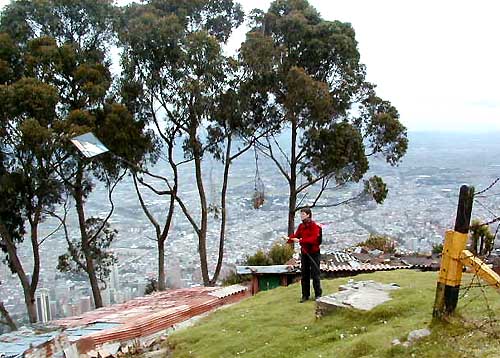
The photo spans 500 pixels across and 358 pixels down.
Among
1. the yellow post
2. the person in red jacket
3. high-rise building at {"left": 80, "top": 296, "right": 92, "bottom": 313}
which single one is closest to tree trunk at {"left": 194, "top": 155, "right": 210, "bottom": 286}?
high-rise building at {"left": 80, "top": 296, "right": 92, "bottom": 313}

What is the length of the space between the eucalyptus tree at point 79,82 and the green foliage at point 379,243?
8.43m

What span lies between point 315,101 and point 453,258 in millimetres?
13580

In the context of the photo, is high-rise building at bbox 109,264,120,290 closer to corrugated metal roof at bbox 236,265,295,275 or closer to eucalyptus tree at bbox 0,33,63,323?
eucalyptus tree at bbox 0,33,63,323

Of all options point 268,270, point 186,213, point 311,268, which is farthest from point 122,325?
point 186,213

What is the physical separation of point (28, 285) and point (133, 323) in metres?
10.2

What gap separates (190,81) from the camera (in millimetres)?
18109

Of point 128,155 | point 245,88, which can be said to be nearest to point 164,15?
point 245,88

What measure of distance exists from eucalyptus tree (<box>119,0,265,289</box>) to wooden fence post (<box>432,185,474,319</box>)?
12.9 m

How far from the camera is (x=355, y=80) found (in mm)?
20828

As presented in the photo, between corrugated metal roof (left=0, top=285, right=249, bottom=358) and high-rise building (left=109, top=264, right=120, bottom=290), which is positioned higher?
corrugated metal roof (left=0, top=285, right=249, bottom=358)

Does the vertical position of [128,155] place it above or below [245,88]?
below

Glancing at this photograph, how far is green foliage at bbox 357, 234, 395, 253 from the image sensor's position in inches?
792

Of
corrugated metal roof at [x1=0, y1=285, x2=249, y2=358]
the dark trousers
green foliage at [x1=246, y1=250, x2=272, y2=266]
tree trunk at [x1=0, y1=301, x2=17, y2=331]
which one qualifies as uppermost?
the dark trousers

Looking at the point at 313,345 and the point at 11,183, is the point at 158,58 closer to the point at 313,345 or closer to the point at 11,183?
the point at 11,183
